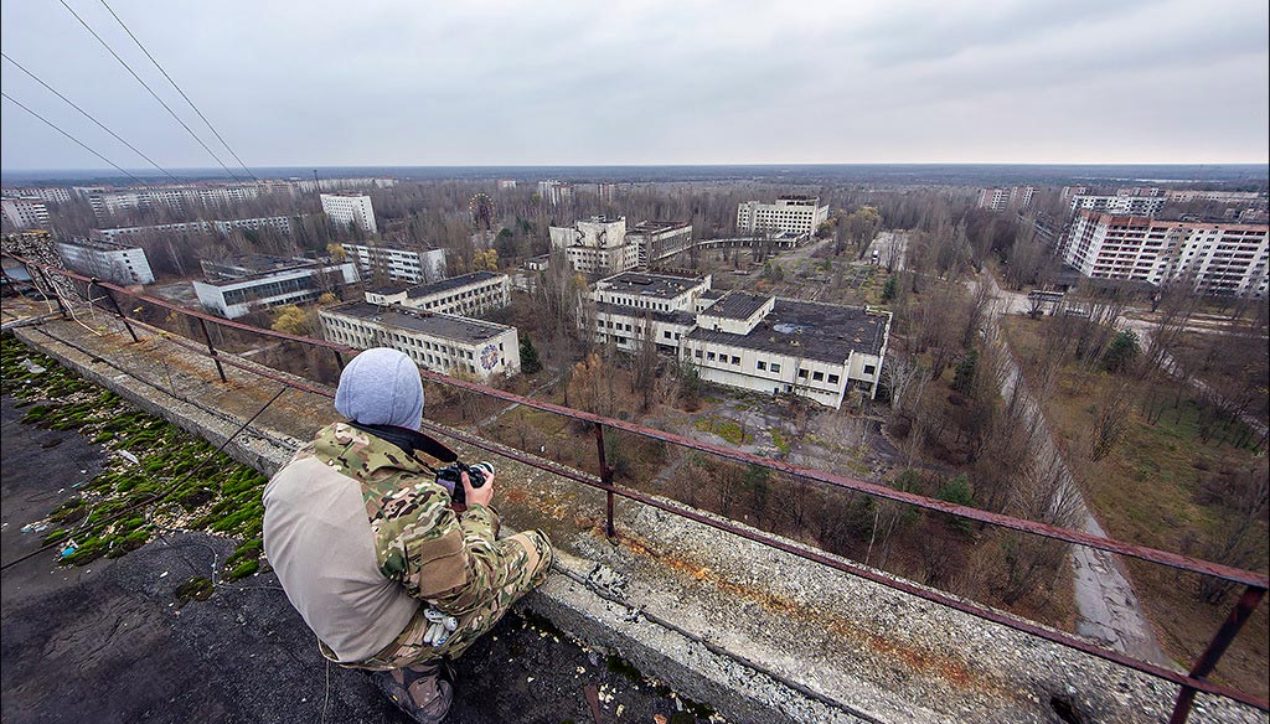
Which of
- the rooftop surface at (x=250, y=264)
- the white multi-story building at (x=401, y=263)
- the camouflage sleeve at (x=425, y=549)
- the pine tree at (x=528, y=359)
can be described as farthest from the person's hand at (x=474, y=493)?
the white multi-story building at (x=401, y=263)

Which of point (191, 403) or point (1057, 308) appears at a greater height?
point (191, 403)

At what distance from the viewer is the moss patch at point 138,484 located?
236 centimetres

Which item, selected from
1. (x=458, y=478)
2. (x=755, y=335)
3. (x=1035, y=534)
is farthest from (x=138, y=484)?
(x=755, y=335)

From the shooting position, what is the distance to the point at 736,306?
61.0 ft

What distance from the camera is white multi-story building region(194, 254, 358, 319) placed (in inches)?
857

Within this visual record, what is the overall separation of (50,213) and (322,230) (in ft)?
59.1

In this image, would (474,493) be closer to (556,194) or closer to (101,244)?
(101,244)

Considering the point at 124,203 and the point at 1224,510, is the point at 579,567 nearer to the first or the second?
the point at 1224,510

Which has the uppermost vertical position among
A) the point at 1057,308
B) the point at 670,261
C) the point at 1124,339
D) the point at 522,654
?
the point at 1124,339

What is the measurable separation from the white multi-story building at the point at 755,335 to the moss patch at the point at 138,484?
1378 cm

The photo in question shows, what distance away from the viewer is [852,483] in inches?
65.5

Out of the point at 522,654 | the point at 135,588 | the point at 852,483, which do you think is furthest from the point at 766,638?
the point at 135,588

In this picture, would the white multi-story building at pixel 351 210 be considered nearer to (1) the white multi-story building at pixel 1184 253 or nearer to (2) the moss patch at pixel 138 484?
(2) the moss patch at pixel 138 484

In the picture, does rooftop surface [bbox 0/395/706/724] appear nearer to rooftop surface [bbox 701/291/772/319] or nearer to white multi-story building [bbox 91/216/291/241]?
rooftop surface [bbox 701/291/772/319]
